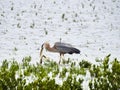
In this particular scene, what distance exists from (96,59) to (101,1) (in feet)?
43.0

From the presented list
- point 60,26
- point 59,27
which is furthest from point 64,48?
point 60,26

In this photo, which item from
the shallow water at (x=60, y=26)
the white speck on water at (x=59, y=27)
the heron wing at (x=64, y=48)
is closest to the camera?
the heron wing at (x=64, y=48)

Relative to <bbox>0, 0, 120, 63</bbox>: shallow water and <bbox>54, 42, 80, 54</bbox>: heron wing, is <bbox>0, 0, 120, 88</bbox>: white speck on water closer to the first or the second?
<bbox>0, 0, 120, 63</bbox>: shallow water

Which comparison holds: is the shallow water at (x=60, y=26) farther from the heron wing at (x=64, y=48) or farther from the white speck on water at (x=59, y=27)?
the heron wing at (x=64, y=48)

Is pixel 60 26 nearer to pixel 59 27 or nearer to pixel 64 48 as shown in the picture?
pixel 59 27

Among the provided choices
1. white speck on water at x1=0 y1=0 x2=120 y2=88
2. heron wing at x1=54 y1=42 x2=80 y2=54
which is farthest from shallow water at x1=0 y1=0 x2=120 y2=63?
heron wing at x1=54 y1=42 x2=80 y2=54

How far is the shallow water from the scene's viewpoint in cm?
1401

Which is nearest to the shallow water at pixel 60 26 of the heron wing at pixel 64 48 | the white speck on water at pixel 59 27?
the white speck on water at pixel 59 27

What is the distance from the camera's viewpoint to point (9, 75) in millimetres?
6227

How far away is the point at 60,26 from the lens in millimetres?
18656

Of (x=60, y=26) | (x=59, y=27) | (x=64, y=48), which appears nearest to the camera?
(x=64, y=48)

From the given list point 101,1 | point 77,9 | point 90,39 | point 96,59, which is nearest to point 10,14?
point 77,9

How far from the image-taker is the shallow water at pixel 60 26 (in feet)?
46.0

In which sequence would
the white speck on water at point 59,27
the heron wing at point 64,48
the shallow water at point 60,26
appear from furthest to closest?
the shallow water at point 60,26 < the white speck on water at point 59,27 < the heron wing at point 64,48
